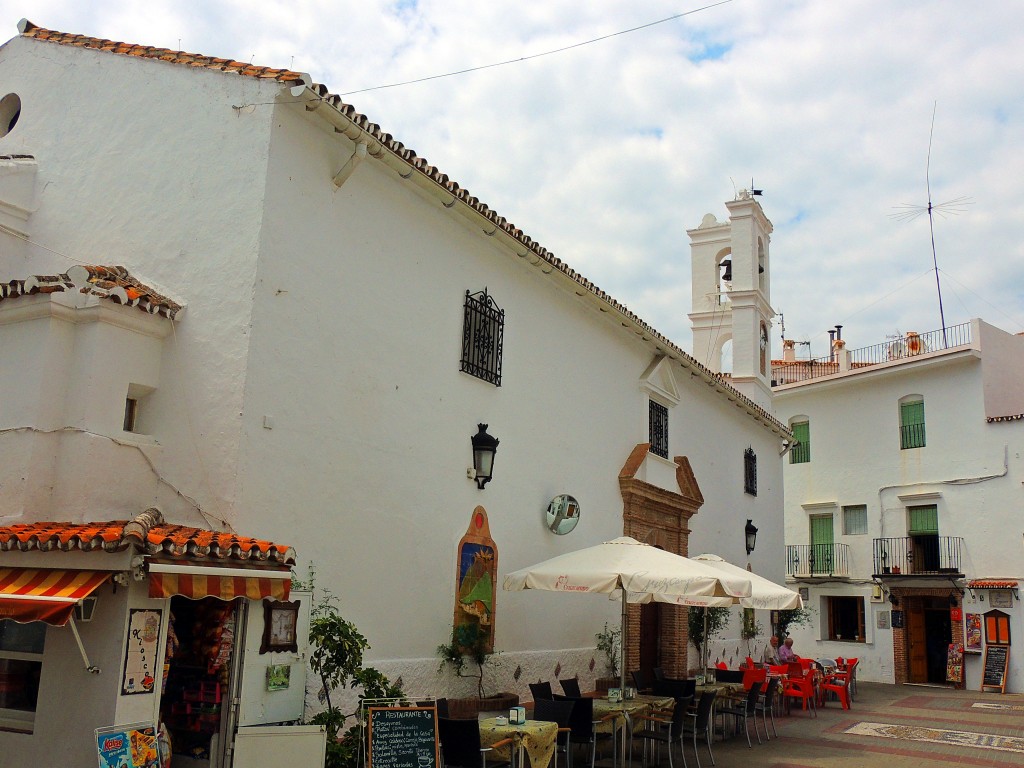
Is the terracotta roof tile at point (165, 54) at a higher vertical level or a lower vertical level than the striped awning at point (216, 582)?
higher

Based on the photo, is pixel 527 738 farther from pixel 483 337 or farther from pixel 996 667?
pixel 996 667

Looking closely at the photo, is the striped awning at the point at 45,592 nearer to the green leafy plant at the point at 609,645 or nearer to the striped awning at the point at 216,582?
the striped awning at the point at 216,582

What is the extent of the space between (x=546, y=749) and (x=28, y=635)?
4.29m

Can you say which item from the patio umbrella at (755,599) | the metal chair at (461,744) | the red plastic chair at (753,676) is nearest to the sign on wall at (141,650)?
the metal chair at (461,744)

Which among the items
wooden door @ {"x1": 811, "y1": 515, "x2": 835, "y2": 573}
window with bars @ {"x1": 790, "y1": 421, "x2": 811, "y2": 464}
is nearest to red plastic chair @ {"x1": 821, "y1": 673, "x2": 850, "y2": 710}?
wooden door @ {"x1": 811, "y1": 515, "x2": 835, "y2": 573}

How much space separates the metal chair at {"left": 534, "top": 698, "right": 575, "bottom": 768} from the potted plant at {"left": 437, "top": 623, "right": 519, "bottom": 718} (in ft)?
4.04

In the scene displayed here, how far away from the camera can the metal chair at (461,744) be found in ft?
23.7

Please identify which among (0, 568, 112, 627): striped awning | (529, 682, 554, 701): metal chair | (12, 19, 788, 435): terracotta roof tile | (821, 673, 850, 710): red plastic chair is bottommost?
(821, 673, 850, 710): red plastic chair

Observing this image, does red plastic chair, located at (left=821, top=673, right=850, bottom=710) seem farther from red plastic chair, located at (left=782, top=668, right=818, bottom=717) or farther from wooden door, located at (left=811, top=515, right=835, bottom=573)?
wooden door, located at (left=811, top=515, right=835, bottom=573)

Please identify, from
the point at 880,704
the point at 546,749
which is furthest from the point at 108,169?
the point at 880,704

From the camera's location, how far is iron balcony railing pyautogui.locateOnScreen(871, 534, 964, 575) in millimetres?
23922

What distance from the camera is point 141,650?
20.2 feet

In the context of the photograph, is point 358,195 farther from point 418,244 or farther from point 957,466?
point 957,466

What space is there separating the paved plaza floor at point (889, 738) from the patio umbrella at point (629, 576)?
2078 mm
